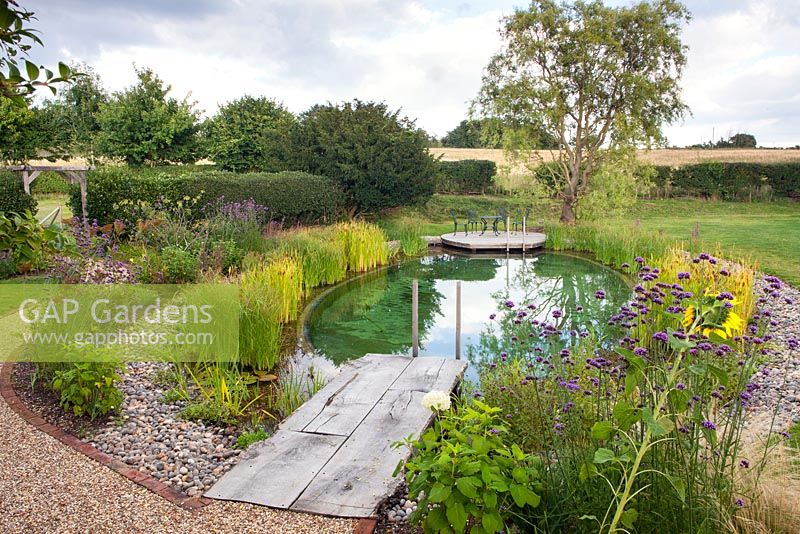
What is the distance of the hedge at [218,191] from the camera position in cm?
1064

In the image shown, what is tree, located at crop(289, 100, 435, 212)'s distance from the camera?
15.9 metres

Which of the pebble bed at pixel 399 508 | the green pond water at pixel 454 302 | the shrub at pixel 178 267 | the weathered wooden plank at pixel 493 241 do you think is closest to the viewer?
the pebble bed at pixel 399 508

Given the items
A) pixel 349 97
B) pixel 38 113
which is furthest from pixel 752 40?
pixel 38 113

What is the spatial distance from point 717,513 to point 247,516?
2.08 m

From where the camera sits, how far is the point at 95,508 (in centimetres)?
308

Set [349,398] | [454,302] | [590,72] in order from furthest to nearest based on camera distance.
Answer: [590,72], [454,302], [349,398]

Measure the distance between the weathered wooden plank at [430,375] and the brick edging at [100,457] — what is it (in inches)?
77.8

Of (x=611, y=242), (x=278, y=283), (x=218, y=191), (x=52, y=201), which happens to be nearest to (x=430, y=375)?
(x=278, y=283)

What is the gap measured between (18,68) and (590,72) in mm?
17200

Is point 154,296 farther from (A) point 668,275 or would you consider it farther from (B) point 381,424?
(A) point 668,275

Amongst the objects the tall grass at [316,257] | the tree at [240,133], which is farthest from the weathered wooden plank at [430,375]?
the tree at [240,133]

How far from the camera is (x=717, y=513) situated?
2.30 metres

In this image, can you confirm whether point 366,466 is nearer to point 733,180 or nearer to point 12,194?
point 12,194

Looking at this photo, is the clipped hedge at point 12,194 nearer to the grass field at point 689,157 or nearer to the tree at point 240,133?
the tree at point 240,133
